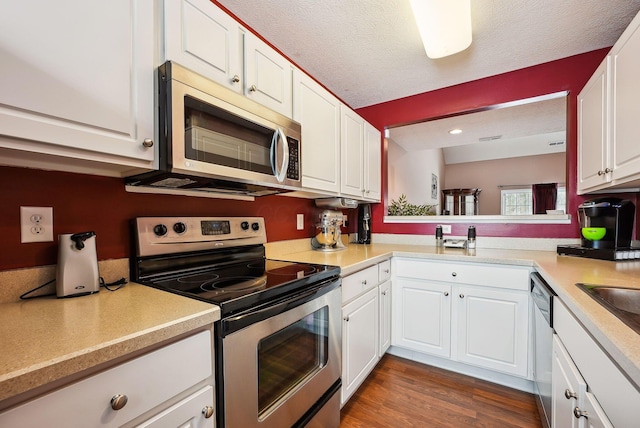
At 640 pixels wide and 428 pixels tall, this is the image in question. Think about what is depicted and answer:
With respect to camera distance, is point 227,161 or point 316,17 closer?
point 227,161

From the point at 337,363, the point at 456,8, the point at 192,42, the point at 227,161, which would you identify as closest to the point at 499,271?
the point at 337,363

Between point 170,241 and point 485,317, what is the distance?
1979mm

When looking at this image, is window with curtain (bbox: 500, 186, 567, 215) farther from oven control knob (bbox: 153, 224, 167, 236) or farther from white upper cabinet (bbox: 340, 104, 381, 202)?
oven control knob (bbox: 153, 224, 167, 236)

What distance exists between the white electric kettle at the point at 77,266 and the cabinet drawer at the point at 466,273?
1.86 m

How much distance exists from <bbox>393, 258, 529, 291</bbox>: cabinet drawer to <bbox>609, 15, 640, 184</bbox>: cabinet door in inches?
28.9

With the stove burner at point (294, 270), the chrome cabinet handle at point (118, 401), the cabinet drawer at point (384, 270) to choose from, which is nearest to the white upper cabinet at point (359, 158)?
the cabinet drawer at point (384, 270)

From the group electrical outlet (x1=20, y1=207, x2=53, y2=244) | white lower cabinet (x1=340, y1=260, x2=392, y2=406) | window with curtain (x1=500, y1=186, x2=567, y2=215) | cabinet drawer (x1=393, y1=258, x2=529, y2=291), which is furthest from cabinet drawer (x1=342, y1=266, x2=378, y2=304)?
window with curtain (x1=500, y1=186, x2=567, y2=215)

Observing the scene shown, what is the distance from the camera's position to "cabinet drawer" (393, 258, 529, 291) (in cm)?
178

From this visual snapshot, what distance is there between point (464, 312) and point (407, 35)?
191cm

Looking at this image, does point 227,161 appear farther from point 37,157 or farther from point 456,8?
point 456,8

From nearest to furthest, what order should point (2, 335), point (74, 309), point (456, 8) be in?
point (2, 335)
point (74, 309)
point (456, 8)

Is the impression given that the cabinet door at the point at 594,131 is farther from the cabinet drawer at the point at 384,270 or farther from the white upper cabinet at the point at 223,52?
the white upper cabinet at the point at 223,52

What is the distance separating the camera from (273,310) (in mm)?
1027

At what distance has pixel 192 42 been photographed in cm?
107
